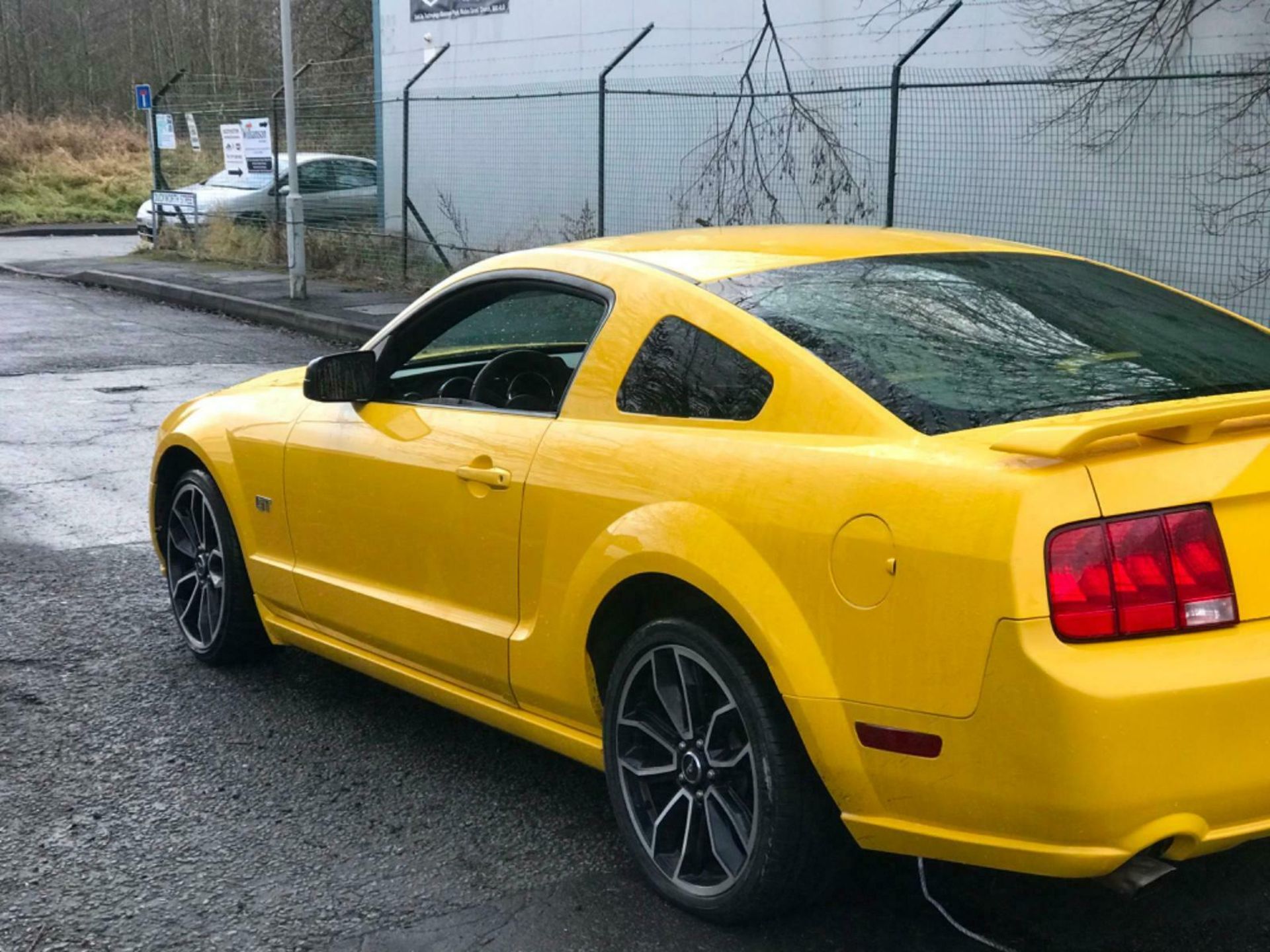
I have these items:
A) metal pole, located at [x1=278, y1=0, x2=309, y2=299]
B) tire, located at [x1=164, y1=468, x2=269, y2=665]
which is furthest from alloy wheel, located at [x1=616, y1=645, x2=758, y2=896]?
metal pole, located at [x1=278, y1=0, x2=309, y2=299]

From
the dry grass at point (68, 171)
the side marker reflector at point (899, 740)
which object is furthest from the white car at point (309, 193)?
the side marker reflector at point (899, 740)

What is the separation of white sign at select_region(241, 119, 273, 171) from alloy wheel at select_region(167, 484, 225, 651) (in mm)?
16077

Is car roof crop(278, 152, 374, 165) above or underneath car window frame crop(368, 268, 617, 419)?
above

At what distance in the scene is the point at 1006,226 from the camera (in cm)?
1373

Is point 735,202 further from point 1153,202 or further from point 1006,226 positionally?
point 1153,202

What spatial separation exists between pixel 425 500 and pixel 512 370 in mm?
662

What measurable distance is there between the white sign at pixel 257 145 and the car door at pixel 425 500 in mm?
16660

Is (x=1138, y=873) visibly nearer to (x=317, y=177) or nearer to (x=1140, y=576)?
(x=1140, y=576)

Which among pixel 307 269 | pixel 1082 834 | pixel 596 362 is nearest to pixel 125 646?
pixel 596 362

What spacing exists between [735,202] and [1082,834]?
1438 centimetres

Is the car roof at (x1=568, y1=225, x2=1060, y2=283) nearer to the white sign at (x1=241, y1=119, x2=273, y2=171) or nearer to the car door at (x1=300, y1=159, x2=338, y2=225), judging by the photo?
the white sign at (x1=241, y1=119, x2=273, y2=171)

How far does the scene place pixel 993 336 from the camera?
3.48 meters

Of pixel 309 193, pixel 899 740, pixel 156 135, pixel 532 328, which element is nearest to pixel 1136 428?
pixel 899 740

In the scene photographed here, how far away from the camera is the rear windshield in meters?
3.22
